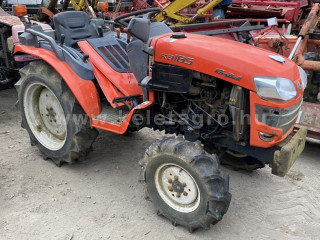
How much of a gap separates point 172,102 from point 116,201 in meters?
1.01

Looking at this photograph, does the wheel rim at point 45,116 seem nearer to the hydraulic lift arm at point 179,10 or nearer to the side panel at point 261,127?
the side panel at point 261,127

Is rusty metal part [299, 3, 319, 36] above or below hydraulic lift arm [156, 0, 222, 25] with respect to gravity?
above

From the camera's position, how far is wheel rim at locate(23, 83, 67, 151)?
3414mm

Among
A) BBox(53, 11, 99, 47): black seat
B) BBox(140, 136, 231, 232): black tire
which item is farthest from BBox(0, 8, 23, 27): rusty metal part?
BBox(140, 136, 231, 232): black tire

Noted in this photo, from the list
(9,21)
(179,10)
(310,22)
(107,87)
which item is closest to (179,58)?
(107,87)

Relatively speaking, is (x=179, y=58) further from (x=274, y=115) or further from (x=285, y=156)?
(x=285, y=156)

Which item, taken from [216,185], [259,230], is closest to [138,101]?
[216,185]

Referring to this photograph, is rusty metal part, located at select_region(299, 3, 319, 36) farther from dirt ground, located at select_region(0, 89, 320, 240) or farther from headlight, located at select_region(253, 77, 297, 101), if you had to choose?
headlight, located at select_region(253, 77, 297, 101)

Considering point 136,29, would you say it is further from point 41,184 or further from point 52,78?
point 41,184

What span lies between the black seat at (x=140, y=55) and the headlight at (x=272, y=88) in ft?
3.24

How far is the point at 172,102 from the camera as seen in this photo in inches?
112

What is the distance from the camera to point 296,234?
2.58 m

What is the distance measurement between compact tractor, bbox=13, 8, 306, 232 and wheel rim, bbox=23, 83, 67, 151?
11 mm

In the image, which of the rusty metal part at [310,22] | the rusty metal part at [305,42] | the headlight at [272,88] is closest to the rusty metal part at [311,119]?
the rusty metal part at [305,42]
